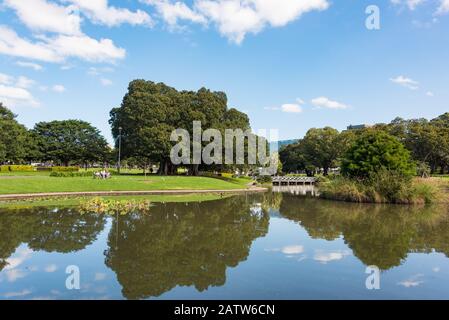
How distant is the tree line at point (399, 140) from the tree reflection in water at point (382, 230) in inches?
1314

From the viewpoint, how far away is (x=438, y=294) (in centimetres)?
732

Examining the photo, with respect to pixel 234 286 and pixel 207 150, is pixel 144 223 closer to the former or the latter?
pixel 234 286

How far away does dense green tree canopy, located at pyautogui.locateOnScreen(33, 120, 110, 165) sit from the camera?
2525 inches

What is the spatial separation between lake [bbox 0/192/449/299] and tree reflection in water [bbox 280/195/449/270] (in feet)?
0.15

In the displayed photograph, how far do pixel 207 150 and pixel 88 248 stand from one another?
122ft

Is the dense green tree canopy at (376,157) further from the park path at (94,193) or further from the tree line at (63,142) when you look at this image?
the tree line at (63,142)

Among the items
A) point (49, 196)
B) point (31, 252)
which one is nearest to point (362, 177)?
point (49, 196)

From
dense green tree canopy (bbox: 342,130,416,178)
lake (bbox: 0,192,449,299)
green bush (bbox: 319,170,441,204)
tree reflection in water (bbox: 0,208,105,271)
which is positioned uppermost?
dense green tree canopy (bbox: 342,130,416,178)

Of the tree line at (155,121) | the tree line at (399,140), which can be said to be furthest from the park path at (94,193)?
the tree line at (399,140)

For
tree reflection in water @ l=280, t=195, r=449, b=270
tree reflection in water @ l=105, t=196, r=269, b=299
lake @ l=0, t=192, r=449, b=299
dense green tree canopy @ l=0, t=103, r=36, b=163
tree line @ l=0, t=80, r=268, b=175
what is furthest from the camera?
dense green tree canopy @ l=0, t=103, r=36, b=163

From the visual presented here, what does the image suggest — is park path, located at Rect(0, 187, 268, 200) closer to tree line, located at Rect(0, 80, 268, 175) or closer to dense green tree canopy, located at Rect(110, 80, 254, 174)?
tree line, located at Rect(0, 80, 268, 175)

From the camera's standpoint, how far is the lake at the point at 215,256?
24.1 feet

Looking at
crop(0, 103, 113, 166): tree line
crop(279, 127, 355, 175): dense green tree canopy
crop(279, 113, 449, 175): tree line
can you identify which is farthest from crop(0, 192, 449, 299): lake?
crop(279, 127, 355, 175): dense green tree canopy

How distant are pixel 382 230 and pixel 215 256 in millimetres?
8224
